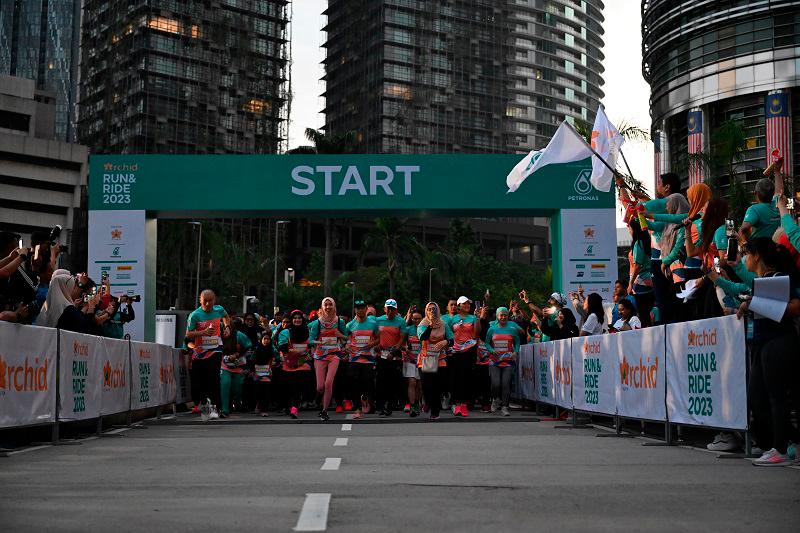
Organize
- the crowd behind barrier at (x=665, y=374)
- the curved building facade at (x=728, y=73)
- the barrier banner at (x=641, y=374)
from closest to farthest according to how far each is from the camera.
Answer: the crowd behind barrier at (x=665, y=374)
the barrier banner at (x=641, y=374)
the curved building facade at (x=728, y=73)

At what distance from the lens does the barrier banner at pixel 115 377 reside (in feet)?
47.8

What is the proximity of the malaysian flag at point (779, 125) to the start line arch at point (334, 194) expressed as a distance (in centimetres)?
4692

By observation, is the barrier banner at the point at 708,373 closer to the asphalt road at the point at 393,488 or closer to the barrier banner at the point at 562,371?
the asphalt road at the point at 393,488

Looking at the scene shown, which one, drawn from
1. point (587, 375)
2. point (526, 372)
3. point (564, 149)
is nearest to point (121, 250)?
point (526, 372)

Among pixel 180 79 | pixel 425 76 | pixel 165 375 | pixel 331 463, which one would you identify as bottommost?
pixel 331 463

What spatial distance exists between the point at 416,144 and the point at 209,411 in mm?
138021

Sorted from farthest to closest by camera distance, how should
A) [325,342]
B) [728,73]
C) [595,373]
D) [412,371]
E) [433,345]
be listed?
[728,73], [412,371], [325,342], [433,345], [595,373]

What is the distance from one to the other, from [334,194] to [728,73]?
176ft

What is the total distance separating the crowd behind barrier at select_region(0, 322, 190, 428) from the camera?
11.0 m

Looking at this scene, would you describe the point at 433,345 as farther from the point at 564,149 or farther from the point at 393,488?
the point at 393,488

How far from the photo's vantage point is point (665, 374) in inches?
461

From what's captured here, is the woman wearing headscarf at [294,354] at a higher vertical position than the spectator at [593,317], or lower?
lower

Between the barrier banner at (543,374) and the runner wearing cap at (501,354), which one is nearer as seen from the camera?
the barrier banner at (543,374)

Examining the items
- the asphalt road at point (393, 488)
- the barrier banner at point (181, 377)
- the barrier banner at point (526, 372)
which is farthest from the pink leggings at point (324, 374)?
the asphalt road at point (393, 488)
